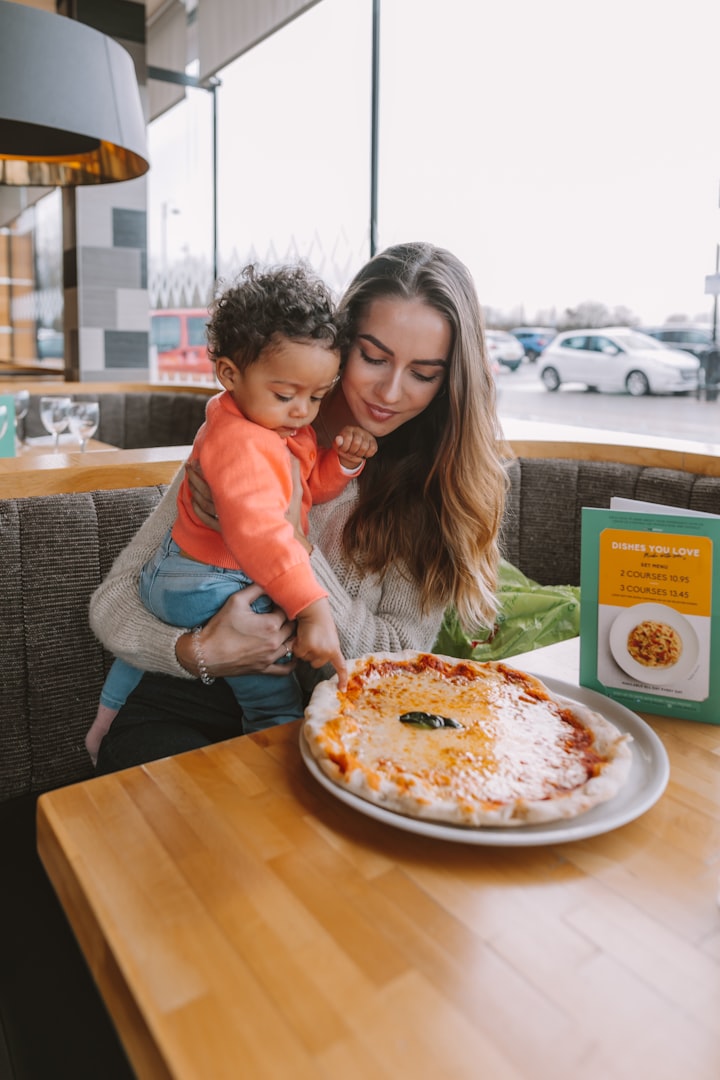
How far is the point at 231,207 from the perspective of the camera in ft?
20.0

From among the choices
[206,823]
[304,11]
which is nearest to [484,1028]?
[206,823]

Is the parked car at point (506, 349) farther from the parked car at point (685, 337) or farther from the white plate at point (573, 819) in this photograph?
the white plate at point (573, 819)

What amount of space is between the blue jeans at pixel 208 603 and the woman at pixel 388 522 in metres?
0.04

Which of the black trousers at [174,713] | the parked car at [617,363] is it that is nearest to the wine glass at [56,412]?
the black trousers at [174,713]

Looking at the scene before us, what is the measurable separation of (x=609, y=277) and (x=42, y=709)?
105 inches

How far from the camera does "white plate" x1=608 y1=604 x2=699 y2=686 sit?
1.08 meters

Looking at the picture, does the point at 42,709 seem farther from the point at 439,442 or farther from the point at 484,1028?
the point at 484,1028

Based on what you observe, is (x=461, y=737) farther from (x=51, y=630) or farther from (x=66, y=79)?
(x=66, y=79)

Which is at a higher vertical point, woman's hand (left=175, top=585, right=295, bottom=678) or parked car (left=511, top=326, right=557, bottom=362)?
parked car (left=511, top=326, right=557, bottom=362)

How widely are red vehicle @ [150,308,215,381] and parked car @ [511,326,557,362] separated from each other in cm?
332

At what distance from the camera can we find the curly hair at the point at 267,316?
1249 mm

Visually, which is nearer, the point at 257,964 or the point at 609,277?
the point at 257,964

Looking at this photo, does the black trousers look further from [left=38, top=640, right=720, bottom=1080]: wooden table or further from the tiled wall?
the tiled wall

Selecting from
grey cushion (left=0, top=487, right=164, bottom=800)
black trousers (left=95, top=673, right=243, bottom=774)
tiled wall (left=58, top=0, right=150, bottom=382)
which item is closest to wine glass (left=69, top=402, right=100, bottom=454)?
grey cushion (left=0, top=487, right=164, bottom=800)
